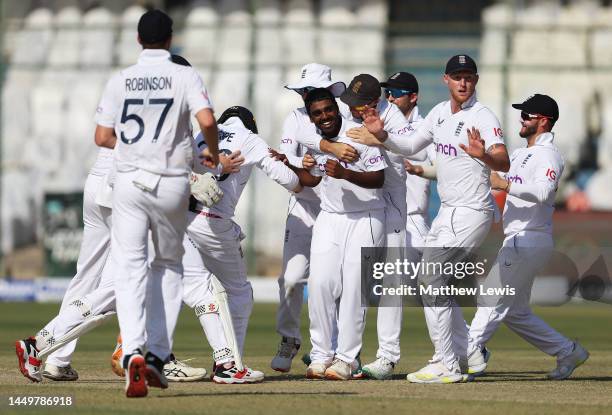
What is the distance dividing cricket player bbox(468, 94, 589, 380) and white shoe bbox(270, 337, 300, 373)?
1.46 meters

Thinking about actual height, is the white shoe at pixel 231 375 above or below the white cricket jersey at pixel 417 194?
below

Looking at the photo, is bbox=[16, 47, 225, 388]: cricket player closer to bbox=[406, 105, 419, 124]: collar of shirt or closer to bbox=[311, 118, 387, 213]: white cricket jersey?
bbox=[311, 118, 387, 213]: white cricket jersey

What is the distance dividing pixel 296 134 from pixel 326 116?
19.3 inches

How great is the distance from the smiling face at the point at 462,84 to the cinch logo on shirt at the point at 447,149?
1.17 ft

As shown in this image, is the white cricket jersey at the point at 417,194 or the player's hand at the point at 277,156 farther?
the white cricket jersey at the point at 417,194

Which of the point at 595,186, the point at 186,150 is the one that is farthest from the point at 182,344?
the point at 595,186

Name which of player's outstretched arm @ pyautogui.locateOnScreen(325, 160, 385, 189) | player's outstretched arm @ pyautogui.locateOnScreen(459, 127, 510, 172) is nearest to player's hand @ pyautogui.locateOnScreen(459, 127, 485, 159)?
player's outstretched arm @ pyautogui.locateOnScreen(459, 127, 510, 172)

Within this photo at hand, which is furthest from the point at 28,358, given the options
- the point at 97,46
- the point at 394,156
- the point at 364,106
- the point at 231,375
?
the point at 97,46

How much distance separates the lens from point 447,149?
1069cm

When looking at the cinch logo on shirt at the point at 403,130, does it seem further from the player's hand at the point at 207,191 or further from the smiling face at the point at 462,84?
the player's hand at the point at 207,191

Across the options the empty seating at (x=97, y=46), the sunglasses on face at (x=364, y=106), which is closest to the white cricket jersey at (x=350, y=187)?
the sunglasses on face at (x=364, y=106)

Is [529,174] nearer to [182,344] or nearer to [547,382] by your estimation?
[547,382]

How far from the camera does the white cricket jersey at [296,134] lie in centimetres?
1107

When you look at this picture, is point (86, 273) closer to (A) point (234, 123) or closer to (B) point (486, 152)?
(A) point (234, 123)
